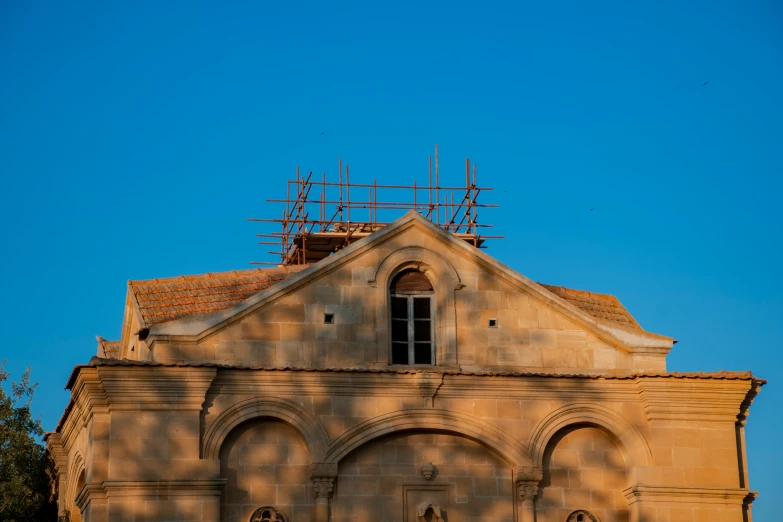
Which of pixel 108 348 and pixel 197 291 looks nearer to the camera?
pixel 197 291

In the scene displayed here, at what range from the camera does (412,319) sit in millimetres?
32500

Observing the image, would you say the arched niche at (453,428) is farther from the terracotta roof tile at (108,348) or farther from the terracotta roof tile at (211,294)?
the terracotta roof tile at (108,348)

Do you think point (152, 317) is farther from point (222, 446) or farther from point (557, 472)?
point (557, 472)

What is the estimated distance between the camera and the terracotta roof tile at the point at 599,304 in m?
35.6

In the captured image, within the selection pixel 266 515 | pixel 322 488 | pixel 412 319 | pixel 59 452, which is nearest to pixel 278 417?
pixel 322 488

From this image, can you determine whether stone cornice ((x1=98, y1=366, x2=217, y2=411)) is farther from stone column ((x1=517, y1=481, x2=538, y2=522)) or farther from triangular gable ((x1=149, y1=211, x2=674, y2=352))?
stone column ((x1=517, y1=481, x2=538, y2=522))

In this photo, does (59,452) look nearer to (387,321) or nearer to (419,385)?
(387,321)

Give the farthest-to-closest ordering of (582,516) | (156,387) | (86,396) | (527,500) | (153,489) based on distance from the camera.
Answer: (582,516) → (527,500) → (86,396) → (156,387) → (153,489)

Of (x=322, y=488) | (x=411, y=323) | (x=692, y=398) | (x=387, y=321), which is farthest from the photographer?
(x=411, y=323)

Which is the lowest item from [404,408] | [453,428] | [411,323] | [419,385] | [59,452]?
[453,428]

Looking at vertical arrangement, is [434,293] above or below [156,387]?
above

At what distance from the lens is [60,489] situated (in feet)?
119

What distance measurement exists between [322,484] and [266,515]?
1.26 meters

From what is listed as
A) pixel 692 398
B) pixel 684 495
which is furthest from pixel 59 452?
pixel 692 398
